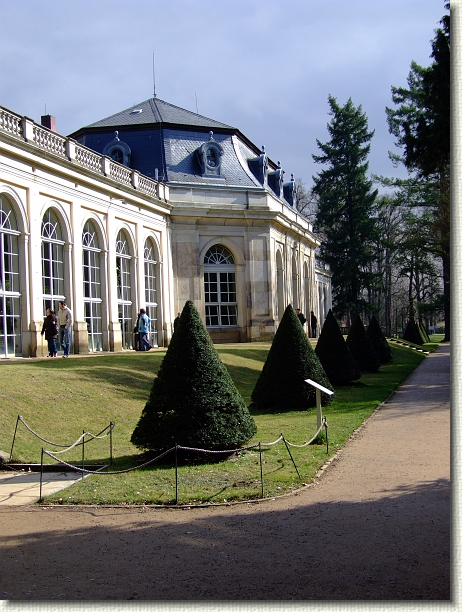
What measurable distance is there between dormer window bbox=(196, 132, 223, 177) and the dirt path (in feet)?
95.1

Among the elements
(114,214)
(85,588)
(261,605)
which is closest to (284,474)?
(85,588)

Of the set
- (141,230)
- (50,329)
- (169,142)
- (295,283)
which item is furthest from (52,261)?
(295,283)

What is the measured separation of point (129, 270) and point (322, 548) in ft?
83.0

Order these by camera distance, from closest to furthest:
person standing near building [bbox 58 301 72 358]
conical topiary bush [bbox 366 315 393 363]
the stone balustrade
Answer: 1. the stone balustrade
2. person standing near building [bbox 58 301 72 358]
3. conical topiary bush [bbox 366 315 393 363]

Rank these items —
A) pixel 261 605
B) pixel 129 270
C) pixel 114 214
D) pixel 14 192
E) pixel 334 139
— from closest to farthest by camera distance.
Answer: pixel 261 605 → pixel 14 192 → pixel 114 214 → pixel 129 270 → pixel 334 139

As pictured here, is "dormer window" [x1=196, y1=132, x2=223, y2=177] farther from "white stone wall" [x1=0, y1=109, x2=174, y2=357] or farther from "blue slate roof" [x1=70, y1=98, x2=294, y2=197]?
"white stone wall" [x1=0, y1=109, x2=174, y2=357]

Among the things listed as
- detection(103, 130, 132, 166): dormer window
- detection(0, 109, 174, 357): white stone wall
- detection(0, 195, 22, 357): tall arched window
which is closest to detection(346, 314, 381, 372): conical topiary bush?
detection(0, 109, 174, 357): white stone wall

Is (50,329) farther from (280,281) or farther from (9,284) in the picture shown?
(280,281)

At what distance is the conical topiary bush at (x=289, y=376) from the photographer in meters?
17.1

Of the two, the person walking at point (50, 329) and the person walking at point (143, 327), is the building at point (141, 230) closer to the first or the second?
the person walking at point (50, 329)

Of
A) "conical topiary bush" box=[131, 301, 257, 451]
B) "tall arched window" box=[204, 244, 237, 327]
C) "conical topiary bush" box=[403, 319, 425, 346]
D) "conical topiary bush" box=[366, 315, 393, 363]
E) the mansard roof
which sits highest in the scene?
the mansard roof

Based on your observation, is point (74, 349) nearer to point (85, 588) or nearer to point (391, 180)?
point (85, 588)

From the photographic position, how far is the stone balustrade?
846 inches

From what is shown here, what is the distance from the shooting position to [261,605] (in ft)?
12.4
